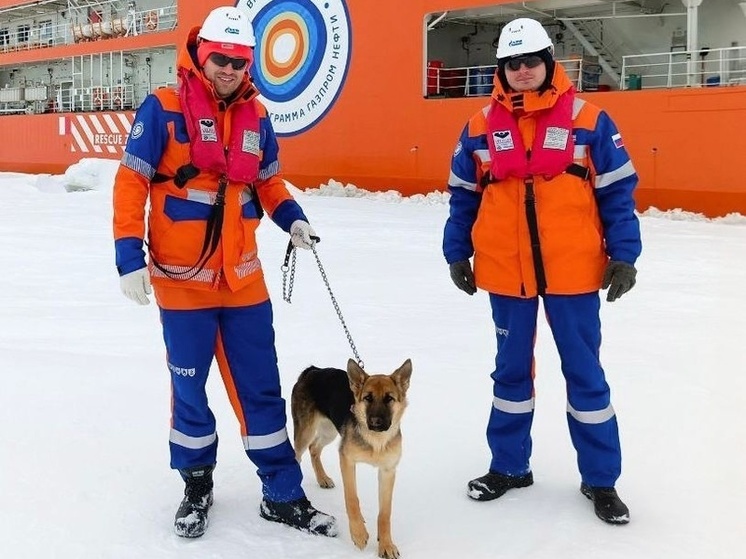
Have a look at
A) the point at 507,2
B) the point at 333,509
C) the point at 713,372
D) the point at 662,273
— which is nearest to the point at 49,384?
the point at 333,509

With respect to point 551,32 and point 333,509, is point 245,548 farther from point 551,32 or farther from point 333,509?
point 551,32

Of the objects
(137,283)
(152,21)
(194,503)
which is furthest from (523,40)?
(152,21)

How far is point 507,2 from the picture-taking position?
39.7 ft

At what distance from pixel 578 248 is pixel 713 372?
186cm

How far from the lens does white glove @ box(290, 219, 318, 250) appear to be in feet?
8.55

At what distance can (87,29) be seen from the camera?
67.5 feet

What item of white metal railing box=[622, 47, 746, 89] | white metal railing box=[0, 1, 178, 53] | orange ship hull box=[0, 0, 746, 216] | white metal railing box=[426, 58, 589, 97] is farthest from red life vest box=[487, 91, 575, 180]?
white metal railing box=[0, 1, 178, 53]

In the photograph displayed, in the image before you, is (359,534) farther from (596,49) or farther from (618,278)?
(596,49)

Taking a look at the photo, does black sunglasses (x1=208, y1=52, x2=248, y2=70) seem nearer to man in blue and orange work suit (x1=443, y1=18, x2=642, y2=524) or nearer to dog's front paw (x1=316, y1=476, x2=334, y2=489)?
man in blue and orange work suit (x1=443, y1=18, x2=642, y2=524)

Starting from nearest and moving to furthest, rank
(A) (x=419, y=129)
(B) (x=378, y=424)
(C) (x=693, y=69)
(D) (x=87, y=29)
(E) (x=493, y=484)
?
(B) (x=378, y=424) → (E) (x=493, y=484) → (C) (x=693, y=69) → (A) (x=419, y=129) → (D) (x=87, y=29)

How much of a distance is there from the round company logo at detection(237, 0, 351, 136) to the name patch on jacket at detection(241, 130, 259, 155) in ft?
39.2

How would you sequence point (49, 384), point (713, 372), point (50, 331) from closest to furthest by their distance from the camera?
point (49, 384), point (713, 372), point (50, 331)

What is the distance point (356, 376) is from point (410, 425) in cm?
104

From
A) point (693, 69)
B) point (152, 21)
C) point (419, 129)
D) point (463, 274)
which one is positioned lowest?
point (463, 274)
